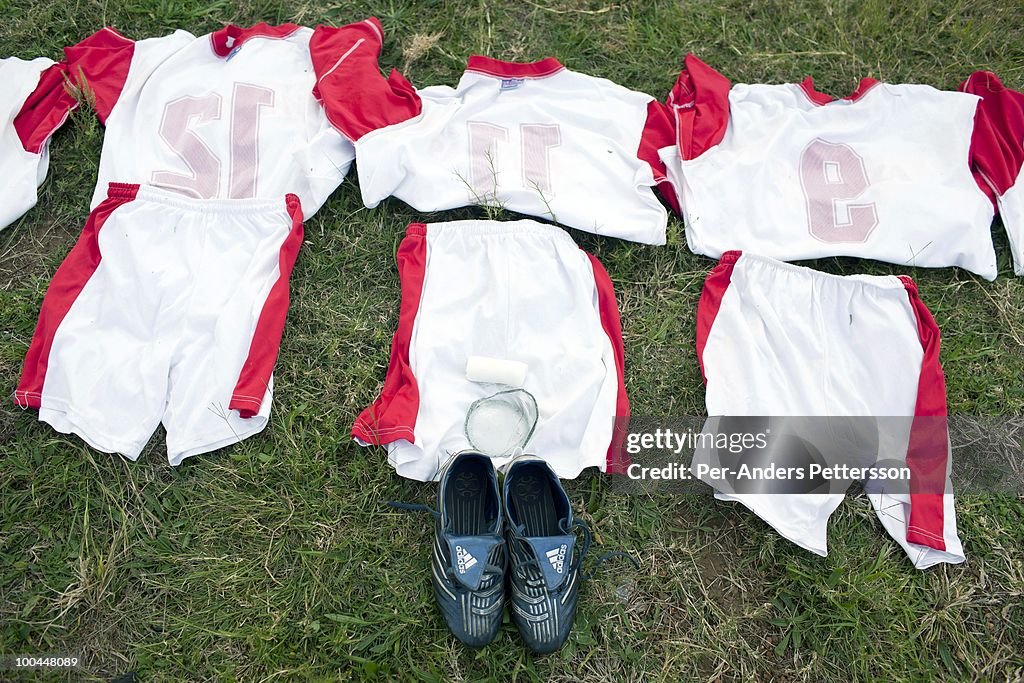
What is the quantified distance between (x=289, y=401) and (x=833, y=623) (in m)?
2.16

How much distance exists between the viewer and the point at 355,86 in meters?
2.86

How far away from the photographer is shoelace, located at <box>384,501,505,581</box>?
2.44 meters

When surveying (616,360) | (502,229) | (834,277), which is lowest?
(616,360)

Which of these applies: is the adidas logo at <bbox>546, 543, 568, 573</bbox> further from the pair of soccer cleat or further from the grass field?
the grass field

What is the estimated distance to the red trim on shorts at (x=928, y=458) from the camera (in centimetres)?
263

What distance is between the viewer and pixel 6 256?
2867 mm

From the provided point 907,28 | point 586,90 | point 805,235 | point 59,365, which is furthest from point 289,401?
point 907,28

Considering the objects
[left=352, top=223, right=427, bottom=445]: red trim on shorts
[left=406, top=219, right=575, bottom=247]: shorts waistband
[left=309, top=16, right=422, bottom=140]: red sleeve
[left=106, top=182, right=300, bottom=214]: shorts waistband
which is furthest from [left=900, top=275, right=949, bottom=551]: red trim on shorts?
[left=106, top=182, right=300, bottom=214]: shorts waistband

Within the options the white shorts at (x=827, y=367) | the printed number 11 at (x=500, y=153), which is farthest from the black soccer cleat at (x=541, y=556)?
the printed number 11 at (x=500, y=153)

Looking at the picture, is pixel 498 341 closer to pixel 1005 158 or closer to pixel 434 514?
pixel 434 514

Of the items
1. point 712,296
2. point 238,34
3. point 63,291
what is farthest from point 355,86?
point 712,296

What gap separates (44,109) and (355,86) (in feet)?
4.13

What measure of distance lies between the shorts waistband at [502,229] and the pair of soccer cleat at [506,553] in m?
0.85

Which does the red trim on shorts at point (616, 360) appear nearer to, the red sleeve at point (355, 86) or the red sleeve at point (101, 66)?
the red sleeve at point (355, 86)
